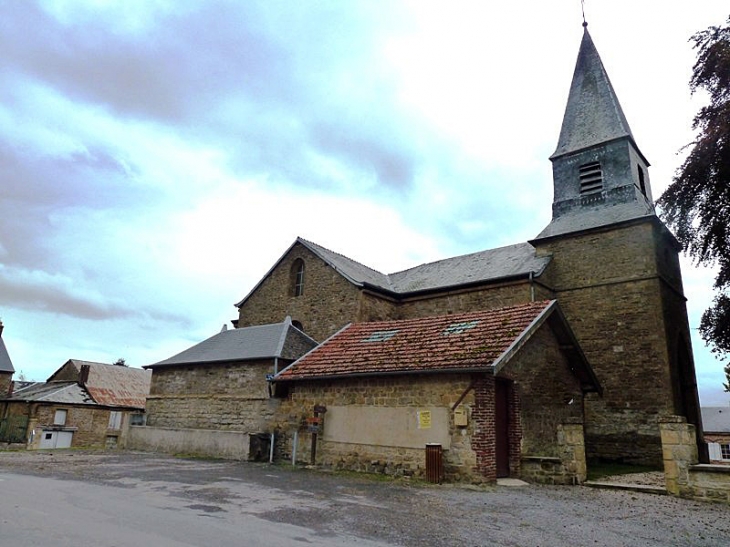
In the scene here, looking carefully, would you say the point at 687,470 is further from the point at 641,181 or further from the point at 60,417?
the point at 60,417

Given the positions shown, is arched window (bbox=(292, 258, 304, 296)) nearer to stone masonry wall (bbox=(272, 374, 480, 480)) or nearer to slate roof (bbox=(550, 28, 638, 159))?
stone masonry wall (bbox=(272, 374, 480, 480))

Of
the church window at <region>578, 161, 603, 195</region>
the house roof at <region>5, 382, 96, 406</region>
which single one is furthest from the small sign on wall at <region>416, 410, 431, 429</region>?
the house roof at <region>5, 382, 96, 406</region>

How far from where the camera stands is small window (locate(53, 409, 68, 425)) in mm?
32506

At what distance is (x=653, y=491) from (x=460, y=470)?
3704 mm

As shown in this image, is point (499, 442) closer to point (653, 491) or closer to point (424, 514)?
point (653, 491)

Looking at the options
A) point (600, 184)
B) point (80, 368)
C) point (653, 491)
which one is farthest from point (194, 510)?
point (80, 368)

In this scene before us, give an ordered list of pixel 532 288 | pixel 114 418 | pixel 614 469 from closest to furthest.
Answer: pixel 614 469, pixel 532 288, pixel 114 418

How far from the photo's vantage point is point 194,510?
693 cm

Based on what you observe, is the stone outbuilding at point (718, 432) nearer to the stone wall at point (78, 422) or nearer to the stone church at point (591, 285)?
the stone church at point (591, 285)

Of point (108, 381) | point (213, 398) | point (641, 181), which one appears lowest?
point (213, 398)

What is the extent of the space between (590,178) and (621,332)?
6969mm

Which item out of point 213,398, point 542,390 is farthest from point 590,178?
point 213,398

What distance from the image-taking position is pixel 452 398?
11086mm

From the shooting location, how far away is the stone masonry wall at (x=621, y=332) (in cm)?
1653
